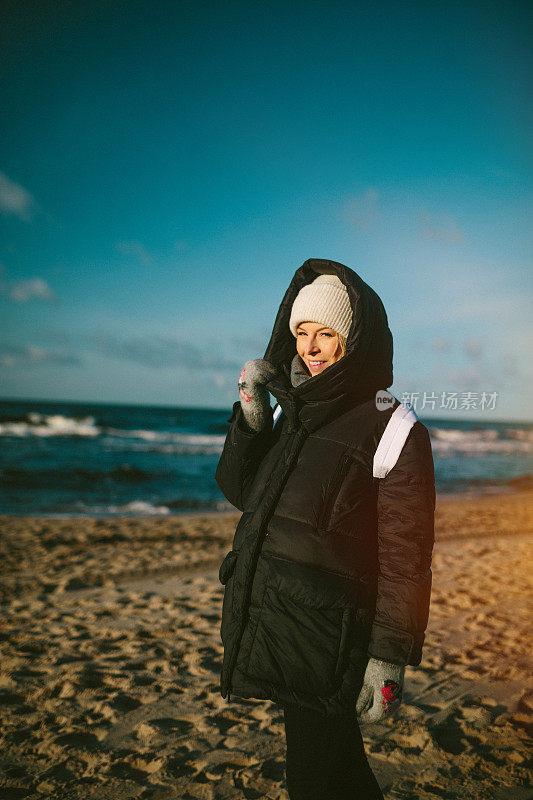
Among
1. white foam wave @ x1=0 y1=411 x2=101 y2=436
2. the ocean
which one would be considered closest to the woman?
the ocean

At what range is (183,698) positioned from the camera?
3.34m

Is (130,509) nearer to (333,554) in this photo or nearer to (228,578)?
(228,578)

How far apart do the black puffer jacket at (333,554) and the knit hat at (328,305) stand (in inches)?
4.9

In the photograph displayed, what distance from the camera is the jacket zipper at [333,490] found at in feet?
5.25

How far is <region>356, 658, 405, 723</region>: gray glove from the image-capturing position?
5.15ft

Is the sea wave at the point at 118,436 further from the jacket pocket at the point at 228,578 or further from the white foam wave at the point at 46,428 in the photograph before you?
the jacket pocket at the point at 228,578

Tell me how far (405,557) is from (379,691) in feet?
1.48

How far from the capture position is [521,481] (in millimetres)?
19891

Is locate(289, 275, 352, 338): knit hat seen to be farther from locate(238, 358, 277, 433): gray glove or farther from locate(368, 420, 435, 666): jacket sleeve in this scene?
locate(368, 420, 435, 666): jacket sleeve

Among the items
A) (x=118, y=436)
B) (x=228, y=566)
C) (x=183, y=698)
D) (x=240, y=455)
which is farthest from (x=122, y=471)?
(x=228, y=566)

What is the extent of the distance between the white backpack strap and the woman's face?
41 centimetres

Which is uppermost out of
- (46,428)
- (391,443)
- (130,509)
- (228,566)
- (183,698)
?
(391,443)

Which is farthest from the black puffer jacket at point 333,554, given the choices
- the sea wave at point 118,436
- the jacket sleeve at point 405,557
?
the sea wave at point 118,436

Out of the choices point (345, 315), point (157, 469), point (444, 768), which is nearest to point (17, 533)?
point (444, 768)
